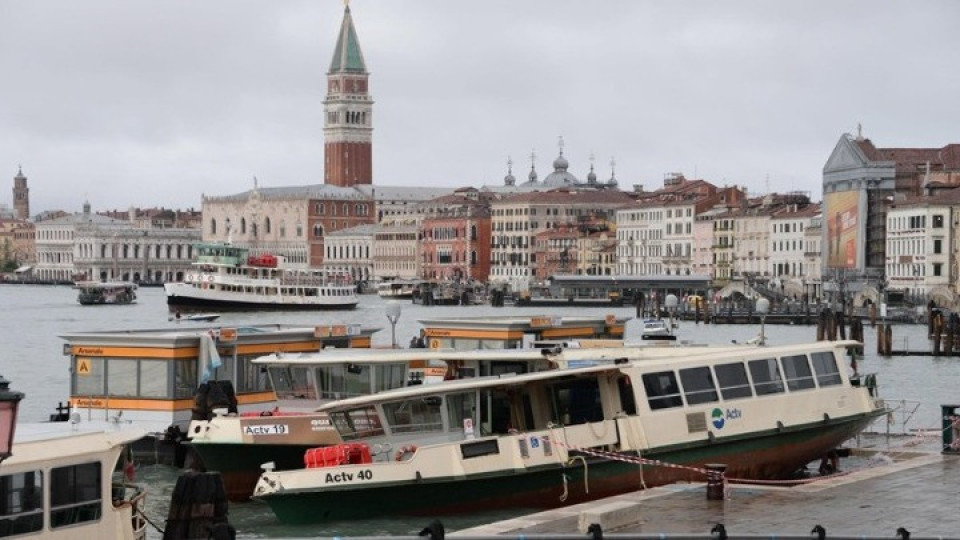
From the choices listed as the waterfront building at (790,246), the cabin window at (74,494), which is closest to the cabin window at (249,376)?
the cabin window at (74,494)

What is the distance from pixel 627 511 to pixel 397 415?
455 cm

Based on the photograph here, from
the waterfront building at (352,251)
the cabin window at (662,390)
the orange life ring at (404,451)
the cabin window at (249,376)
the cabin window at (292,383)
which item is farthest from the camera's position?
the waterfront building at (352,251)

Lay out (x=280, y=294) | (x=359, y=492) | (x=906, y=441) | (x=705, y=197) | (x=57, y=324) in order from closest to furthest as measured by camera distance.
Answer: (x=359, y=492) → (x=906, y=441) → (x=57, y=324) → (x=280, y=294) → (x=705, y=197)

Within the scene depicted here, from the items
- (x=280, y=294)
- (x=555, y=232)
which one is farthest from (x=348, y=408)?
(x=555, y=232)

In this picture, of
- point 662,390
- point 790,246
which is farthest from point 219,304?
point 662,390

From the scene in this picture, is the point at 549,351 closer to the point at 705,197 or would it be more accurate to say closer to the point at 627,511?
the point at 627,511

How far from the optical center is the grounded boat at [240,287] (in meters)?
104

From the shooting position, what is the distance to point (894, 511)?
57.9 feet

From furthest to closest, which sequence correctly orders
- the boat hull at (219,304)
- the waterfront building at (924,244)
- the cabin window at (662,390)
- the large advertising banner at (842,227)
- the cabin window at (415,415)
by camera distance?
the large advertising banner at (842,227) < the boat hull at (219,304) < the waterfront building at (924,244) < the cabin window at (662,390) < the cabin window at (415,415)

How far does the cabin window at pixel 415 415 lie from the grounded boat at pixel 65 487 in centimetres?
655

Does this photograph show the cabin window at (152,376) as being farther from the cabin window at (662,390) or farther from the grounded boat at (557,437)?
the cabin window at (662,390)

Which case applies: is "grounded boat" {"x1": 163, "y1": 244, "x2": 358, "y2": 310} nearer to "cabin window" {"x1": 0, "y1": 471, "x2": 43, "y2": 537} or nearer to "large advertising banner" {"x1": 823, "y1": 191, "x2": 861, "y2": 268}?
"large advertising banner" {"x1": 823, "y1": 191, "x2": 861, "y2": 268}

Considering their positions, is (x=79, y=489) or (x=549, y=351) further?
(x=549, y=351)

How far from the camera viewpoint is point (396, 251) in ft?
596
